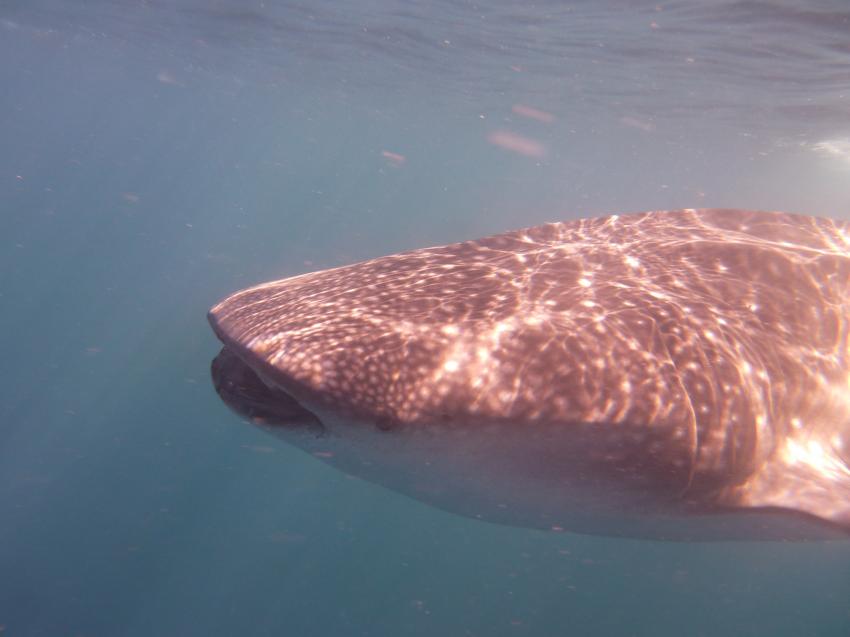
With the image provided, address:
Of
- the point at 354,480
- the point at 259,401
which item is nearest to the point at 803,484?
the point at 259,401

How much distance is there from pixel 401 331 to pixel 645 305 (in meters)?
1.44

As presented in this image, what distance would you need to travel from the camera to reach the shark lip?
2.62 m

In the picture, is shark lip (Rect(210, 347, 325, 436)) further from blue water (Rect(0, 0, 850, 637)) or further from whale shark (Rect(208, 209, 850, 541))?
blue water (Rect(0, 0, 850, 637))

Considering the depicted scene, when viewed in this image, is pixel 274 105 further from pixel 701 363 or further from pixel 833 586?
pixel 701 363

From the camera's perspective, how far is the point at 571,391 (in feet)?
8.52

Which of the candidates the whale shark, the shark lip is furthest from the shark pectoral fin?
the shark lip

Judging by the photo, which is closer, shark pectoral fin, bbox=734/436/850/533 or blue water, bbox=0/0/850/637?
shark pectoral fin, bbox=734/436/850/533

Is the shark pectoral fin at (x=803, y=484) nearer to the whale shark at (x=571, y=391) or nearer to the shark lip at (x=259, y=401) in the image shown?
the whale shark at (x=571, y=391)

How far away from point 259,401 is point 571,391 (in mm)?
1411

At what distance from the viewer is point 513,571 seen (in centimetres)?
1938

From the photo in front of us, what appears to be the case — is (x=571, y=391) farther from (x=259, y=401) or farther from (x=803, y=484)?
(x=259, y=401)

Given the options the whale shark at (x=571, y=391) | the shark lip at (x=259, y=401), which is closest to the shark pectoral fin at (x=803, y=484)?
the whale shark at (x=571, y=391)

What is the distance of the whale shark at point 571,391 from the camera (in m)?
2.51

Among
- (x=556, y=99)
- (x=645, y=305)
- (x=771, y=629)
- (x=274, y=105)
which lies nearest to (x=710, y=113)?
(x=556, y=99)
